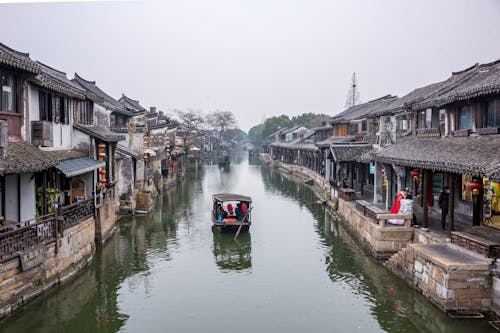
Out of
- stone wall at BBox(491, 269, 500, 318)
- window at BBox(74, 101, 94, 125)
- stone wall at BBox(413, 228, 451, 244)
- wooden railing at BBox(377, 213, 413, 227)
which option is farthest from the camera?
window at BBox(74, 101, 94, 125)

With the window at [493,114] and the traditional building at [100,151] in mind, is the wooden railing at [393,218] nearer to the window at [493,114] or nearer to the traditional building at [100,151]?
the window at [493,114]

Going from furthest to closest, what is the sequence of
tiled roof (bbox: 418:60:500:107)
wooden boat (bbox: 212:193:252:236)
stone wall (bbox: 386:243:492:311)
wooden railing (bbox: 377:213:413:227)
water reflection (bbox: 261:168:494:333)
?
wooden boat (bbox: 212:193:252:236), wooden railing (bbox: 377:213:413:227), tiled roof (bbox: 418:60:500:107), water reflection (bbox: 261:168:494:333), stone wall (bbox: 386:243:492:311)

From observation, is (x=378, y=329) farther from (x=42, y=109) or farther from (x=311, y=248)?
(x=42, y=109)

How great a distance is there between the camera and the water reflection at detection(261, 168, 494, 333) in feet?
36.4

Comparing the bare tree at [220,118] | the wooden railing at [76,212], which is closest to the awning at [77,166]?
the wooden railing at [76,212]

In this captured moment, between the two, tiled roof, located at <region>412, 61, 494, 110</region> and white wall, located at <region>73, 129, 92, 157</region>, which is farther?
white wall, located at <region>73, 129, 92, 157</region>

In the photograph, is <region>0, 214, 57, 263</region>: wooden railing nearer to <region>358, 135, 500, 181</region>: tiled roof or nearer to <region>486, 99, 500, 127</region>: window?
<region>358, 135, 500, 181</region>: tiled roof

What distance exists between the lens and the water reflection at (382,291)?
11.1 meters

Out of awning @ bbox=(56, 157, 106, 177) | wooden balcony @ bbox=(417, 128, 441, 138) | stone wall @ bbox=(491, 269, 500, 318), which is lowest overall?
stone wall @ bbox=(491, 269, 500, 318)

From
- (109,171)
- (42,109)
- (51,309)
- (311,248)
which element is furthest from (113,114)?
(51,309)

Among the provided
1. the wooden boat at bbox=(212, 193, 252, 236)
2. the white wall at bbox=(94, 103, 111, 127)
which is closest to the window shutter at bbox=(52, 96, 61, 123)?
the white wall at bbox=(94, 103, 111, 127)

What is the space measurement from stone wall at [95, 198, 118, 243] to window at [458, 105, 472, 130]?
15065mm

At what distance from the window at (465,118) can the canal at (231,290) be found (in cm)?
621

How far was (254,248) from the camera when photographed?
1933 centimetres
